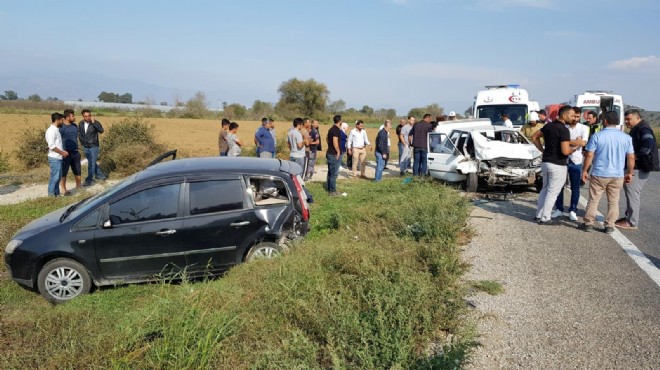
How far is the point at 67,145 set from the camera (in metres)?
10.3

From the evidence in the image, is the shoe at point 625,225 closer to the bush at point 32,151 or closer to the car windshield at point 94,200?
the car windshield at point 94,200

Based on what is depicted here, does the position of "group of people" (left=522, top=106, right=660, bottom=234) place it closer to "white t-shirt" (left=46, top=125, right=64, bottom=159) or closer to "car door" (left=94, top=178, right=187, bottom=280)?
"car door" (left=94, top=178, right=187, bottom=280)

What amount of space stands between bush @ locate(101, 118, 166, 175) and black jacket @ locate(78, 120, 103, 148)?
2.48 metres

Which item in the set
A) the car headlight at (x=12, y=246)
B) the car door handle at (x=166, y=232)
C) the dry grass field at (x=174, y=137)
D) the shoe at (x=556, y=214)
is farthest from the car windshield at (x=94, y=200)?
the dry grass field at (x=174, y=137)

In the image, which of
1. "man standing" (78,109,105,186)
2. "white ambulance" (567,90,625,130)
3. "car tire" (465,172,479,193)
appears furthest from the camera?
"white ambulance" (567,90,625,130)

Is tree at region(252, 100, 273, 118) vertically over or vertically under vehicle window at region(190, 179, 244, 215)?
over

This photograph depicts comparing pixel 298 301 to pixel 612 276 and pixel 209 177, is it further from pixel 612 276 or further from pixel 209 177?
pixel 612 276

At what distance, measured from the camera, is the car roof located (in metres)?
5.69

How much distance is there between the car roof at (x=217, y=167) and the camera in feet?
18.7

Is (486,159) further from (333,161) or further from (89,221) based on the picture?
(89,221)

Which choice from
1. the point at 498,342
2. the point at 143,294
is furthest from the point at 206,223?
the point at 498,342

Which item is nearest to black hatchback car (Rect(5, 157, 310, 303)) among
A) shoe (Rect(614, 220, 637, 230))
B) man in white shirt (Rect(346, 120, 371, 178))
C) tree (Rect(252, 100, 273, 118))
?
shoe (Rect(614, 220, 637, 230))

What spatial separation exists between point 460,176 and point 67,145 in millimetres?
9230

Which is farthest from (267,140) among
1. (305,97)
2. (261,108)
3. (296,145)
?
(261,108)
